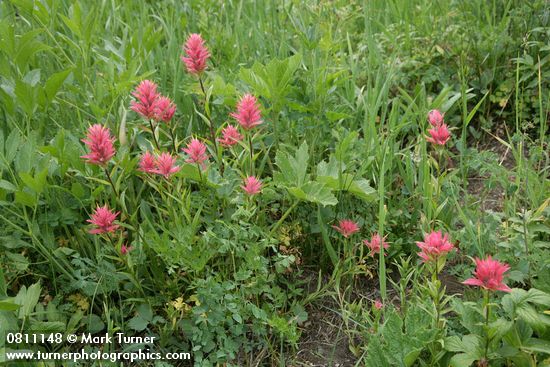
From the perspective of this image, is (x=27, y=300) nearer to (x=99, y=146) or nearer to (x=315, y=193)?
(x=99, y=146)

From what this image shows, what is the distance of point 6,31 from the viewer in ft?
7.23

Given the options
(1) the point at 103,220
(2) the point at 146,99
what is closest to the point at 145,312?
(1) the point at 103,220

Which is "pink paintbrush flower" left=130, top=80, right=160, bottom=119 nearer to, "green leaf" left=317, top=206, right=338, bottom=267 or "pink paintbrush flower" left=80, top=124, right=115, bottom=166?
"pink paintbrush flower" left=80, top=124, right=115, bottom=166

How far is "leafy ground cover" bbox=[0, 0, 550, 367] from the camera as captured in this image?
1859 millimetres

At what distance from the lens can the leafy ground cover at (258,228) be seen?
1859 mm

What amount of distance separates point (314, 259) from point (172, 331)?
1.95 feet

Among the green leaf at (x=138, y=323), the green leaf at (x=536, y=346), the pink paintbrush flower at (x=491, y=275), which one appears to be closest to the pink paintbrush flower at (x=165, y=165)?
the green leaf at (x=138, y=323)

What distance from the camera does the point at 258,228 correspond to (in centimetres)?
198

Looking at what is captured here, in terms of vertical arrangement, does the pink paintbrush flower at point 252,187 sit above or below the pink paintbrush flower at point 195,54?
below

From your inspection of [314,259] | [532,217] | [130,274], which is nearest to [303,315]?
[314,259]

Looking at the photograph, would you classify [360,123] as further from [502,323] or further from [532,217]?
[502,323]

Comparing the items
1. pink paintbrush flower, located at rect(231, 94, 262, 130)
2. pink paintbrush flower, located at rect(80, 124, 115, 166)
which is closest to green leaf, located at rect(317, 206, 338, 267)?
pink paintbrush flower, located at rect(231, 94, 262, 130)

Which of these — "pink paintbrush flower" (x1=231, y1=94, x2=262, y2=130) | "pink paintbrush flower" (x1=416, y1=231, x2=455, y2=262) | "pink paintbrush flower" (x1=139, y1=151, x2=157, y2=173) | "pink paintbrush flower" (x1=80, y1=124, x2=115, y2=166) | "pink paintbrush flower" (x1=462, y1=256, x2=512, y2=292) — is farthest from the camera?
"pink paintbrush flower" (x1=231, y1=94, x2=262, y2=130)

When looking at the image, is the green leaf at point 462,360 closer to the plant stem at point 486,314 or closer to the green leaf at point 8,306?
the plant stem at point 486,314
